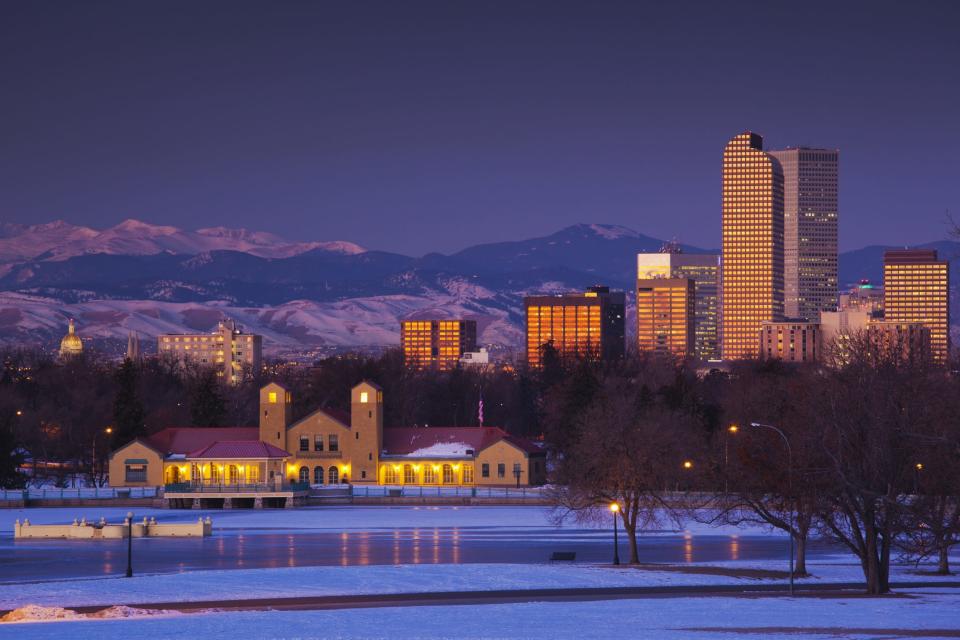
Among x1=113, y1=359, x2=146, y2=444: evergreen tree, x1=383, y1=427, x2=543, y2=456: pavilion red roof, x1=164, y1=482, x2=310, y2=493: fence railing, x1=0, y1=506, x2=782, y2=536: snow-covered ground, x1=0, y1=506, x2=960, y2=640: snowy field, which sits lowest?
x1=0, y1=506, x2=782, y2=536: snow-covered ground

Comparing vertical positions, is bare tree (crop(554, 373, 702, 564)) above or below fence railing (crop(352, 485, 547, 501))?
above

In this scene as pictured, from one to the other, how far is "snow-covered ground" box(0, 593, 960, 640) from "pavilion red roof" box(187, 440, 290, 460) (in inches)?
2984

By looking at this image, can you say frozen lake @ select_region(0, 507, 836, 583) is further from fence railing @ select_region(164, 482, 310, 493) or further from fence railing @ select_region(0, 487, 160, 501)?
fence railing @ select_region(164, 482, 310, 493)

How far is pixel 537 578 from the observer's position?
61625mm

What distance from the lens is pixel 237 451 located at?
126688mm

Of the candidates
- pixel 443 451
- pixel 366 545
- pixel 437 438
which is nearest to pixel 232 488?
pixel 443 451

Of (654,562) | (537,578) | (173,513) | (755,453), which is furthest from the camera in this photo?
(173,513)

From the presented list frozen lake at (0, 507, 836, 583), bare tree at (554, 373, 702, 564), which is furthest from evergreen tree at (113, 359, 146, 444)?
bare tree at (554, 373, 702, 564)

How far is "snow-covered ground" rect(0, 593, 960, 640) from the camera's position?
46.2 metres

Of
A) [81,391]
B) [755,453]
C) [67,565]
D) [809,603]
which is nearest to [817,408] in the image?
[755,453]

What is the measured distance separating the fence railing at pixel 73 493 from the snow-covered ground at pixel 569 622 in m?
71.4

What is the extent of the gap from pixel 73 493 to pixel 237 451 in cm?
1363

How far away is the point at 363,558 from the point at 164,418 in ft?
277

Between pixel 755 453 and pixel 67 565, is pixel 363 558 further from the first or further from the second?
pixel 755 453
